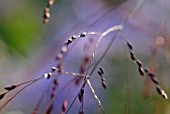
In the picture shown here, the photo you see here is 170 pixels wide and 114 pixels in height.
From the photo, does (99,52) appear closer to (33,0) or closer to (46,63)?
(46,63)

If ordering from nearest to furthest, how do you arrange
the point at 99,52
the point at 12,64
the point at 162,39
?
the point at 162,39 < the point at 99,52 < the point at 12,64

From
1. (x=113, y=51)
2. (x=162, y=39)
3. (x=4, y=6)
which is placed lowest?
(x=162, y=39)

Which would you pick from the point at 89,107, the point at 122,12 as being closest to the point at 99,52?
the point at 122,12

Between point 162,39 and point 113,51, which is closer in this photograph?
point 162,39

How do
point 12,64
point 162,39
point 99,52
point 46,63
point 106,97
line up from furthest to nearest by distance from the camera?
point 106,97
point 12,64
point 99,52
point 46,63
point 162,39

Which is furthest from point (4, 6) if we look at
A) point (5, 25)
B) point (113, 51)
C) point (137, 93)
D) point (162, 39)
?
point (162, 39)

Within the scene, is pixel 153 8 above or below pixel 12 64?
above

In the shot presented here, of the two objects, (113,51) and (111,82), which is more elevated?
(113,51)

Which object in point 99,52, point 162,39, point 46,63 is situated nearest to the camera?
point 162,39

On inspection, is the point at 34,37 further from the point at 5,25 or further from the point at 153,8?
the point at 153,8
